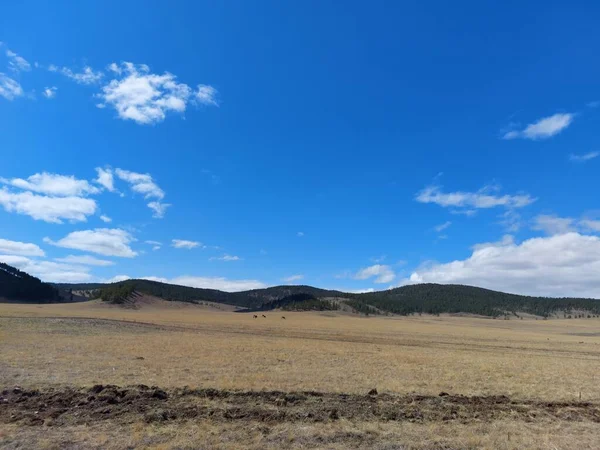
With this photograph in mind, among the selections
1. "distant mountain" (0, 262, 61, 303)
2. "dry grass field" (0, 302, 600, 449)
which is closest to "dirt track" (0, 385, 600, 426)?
"dry grass field" (0, 302, 600, 449)

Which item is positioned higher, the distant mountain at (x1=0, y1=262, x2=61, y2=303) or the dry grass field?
the distant mountain at (x1=0, y1=262, x2=61, y2=303)

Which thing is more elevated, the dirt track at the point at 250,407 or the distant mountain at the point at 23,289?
the distant mountain at the point at 23,289

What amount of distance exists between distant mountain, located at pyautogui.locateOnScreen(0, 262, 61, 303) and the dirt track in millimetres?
183460

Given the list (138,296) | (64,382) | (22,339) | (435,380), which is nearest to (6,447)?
(64,382)

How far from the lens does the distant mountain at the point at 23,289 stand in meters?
170

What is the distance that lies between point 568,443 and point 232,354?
21106mm

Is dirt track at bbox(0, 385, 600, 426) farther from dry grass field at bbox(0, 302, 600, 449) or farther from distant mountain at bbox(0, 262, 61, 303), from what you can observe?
distant mountain at bbox(0, 262, 61, 303)

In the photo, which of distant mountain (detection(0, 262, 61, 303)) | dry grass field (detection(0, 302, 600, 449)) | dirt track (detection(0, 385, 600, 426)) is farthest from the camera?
distant mountain (detection(0, 262, 61, 303))

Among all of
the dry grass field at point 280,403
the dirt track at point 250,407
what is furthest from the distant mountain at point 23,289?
the dirt track at point 250,407

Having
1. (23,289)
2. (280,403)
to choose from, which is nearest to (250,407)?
(280,403)

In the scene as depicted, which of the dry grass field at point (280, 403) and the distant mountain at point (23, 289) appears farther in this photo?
the distant mountain at point (23, 289)

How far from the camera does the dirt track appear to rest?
12.4m

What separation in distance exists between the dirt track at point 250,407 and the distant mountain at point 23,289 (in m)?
183

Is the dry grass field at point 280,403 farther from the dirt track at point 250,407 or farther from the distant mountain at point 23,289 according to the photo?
the distant mountain at point 23,289
